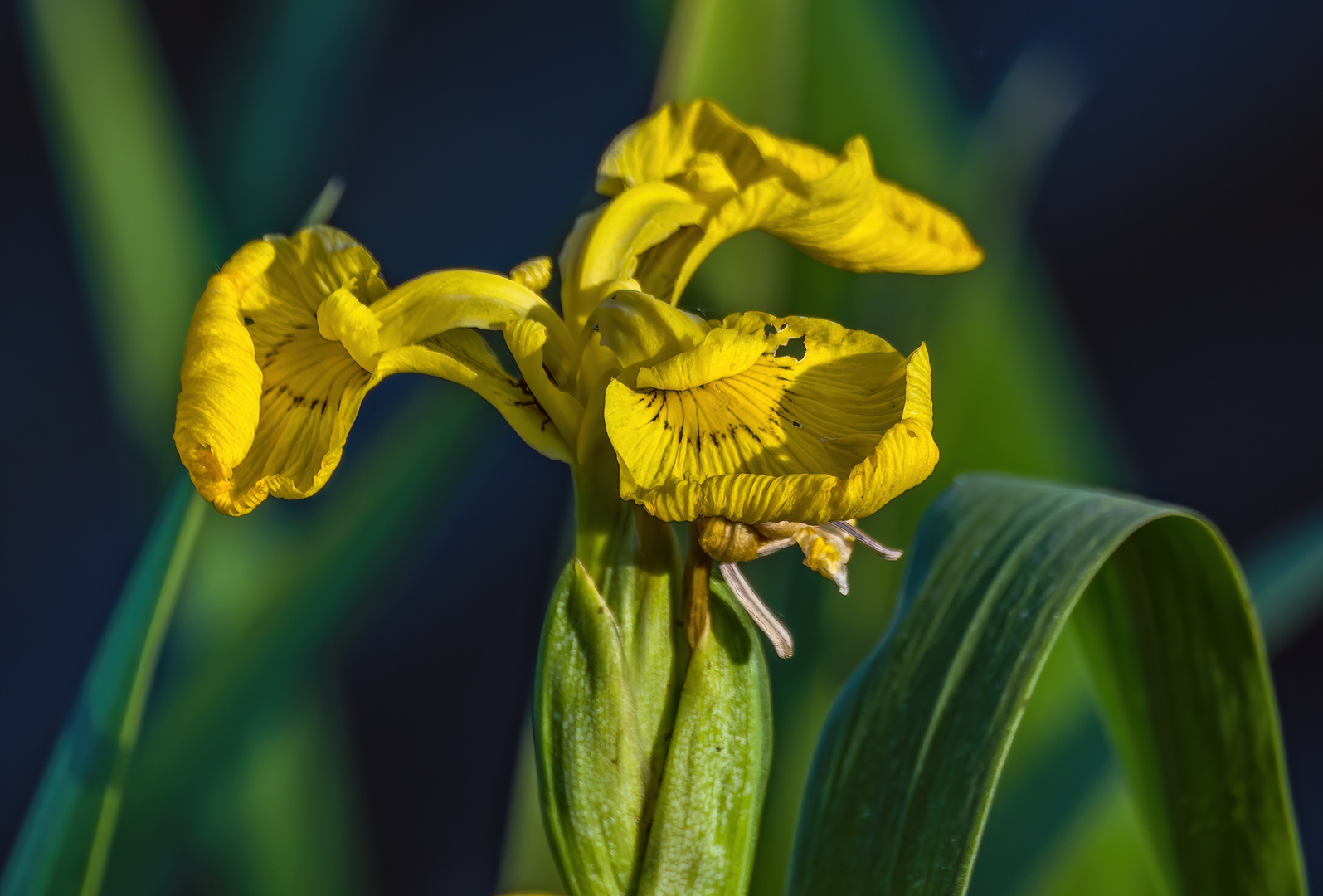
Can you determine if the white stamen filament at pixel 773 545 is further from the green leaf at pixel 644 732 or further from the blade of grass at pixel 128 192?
the blade of grass at pixel 128 192

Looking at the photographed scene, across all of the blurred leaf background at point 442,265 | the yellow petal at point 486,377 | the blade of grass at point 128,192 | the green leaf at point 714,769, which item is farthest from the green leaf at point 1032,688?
the blade of grass at point 128,192

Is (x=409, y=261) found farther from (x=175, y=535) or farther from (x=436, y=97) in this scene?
(x=175, y=535)

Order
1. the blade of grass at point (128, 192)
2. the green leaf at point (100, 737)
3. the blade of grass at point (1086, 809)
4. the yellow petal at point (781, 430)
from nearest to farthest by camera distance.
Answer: the yellow petal at point (781, 430) → the green leaf at point (100, 737) → the blade of grass at point (1086, 809) → the blade of grass at point (128, 192)

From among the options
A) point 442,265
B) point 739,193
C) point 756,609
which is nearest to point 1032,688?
point 756,609

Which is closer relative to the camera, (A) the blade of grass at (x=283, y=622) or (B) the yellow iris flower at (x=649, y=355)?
(B) the yellow iris flower at (x=649, y=355)

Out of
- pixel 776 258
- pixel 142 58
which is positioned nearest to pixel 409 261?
pixel 142 58

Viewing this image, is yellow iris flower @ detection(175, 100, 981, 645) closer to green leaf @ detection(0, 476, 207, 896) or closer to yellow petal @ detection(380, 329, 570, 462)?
yellow petal @ detection(380, 329, 570, 462)

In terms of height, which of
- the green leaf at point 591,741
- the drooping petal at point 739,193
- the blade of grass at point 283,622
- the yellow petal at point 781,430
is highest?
the drooping petal at point 739,193
